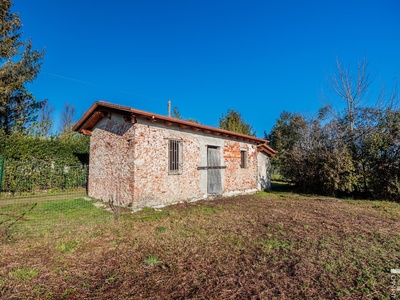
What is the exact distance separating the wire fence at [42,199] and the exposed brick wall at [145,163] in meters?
1.01

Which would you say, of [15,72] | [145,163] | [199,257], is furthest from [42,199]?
[15,72]

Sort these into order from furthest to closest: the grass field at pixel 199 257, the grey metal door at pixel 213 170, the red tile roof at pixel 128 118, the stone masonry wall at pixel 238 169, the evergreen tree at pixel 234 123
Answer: the evergreen tree at pixel 234 123, the stone masonry wall at pixel 238 169, the grey metal door at pixel 213 170, the red tile roof at pixel 128 118, the grass field at pixel 199 257

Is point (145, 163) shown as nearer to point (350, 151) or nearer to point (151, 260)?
point (151, 260)

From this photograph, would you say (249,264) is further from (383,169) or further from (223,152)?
(383,169)

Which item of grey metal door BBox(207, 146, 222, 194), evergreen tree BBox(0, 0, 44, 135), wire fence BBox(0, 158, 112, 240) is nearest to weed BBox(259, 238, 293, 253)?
wire fence BBox(0, 158, 112, 240)

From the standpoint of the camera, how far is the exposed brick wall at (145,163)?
7.25 metres

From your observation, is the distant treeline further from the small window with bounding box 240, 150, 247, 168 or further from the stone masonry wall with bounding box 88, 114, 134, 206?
the stone masonry wall with bounding box 88, 114, 134, 206

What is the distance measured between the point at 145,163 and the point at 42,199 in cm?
491

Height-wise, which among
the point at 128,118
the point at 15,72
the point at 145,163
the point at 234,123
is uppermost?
the point at 15,72

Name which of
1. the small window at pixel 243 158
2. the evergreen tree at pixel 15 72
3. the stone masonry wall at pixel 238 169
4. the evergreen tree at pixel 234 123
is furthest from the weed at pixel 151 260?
the evergreen tree at pixel 234 123

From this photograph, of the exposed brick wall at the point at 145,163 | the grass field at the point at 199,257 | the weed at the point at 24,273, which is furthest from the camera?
the exposed brick wall at the point at 145,163

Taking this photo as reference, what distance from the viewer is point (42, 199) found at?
28.1ft

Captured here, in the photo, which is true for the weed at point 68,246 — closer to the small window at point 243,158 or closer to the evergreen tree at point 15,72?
the small window at point 243,158

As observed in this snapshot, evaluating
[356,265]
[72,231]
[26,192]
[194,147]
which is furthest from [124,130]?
[356,265]
